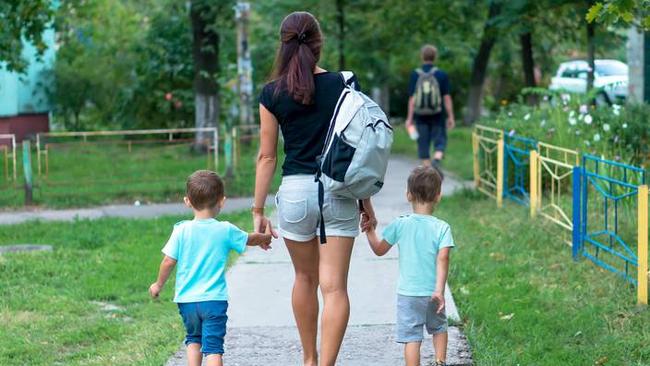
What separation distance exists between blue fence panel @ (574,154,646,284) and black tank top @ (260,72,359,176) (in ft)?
9.45

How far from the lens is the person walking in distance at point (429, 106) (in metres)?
13.2

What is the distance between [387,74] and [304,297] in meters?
28.1

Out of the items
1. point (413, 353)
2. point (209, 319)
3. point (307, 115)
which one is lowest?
point (413, 353)

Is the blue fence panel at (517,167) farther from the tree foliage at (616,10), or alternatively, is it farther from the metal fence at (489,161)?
the tree foliage at (616,10)

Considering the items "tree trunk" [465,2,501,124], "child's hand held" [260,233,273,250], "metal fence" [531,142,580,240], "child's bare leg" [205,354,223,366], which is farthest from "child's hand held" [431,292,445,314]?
"tree trunk" [465,2,501,124]

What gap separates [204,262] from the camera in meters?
5.33

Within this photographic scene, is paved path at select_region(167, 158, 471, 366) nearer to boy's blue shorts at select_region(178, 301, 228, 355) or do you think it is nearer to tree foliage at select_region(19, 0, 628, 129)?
boy's blue shorts at select_region(178, 301, 228, 355)

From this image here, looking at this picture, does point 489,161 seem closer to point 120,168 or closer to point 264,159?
point 120,168

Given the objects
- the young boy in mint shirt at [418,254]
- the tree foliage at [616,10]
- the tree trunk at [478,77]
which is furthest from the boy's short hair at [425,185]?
the tree trunk at [478,77]

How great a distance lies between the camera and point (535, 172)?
10508 mm

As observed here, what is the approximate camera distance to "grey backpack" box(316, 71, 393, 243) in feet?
17.0

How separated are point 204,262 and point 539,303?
118 inches

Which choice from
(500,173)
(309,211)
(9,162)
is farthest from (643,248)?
(9,162)

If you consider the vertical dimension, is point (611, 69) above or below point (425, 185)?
above
